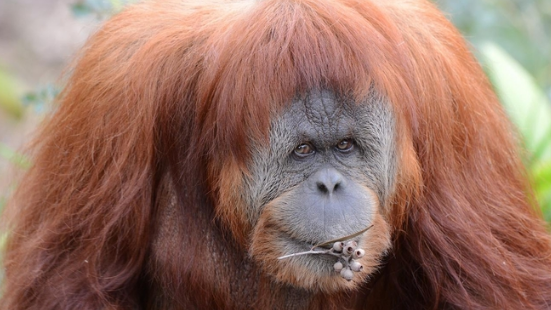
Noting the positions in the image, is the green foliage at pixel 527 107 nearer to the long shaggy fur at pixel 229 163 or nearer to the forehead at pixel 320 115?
the long shaggy fur at pixel 229 163

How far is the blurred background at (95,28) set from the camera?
4184 mm

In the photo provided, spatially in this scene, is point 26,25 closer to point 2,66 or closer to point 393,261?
point 2,66

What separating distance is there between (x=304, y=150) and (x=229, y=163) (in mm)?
294

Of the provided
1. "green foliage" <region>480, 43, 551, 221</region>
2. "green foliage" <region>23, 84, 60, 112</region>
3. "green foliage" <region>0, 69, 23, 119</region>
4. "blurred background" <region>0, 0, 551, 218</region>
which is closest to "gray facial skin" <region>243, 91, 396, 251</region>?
"blurred background" <region>0, 0, 551, 218</region>

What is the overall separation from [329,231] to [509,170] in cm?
98

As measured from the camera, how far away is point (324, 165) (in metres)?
2.67

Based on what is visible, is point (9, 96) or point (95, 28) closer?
point (95, 28)

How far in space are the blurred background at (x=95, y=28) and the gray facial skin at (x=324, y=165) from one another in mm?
1087

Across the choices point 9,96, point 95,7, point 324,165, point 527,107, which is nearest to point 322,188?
point 324,165

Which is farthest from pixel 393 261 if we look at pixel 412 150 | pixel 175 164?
pixel 175 164

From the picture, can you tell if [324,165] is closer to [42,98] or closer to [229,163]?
[229,163]

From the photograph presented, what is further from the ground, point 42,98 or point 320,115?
point 42,98

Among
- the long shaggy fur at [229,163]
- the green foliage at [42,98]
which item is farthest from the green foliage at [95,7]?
the long shaggy fur at [229,163]

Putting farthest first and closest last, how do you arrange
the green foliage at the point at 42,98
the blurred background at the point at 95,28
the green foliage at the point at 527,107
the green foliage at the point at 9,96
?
the green foliage at the point at 9,96, the green foliage at the point at 527,107, the blurred background at the point at 95,28, the green foliage at the point at 42,98
